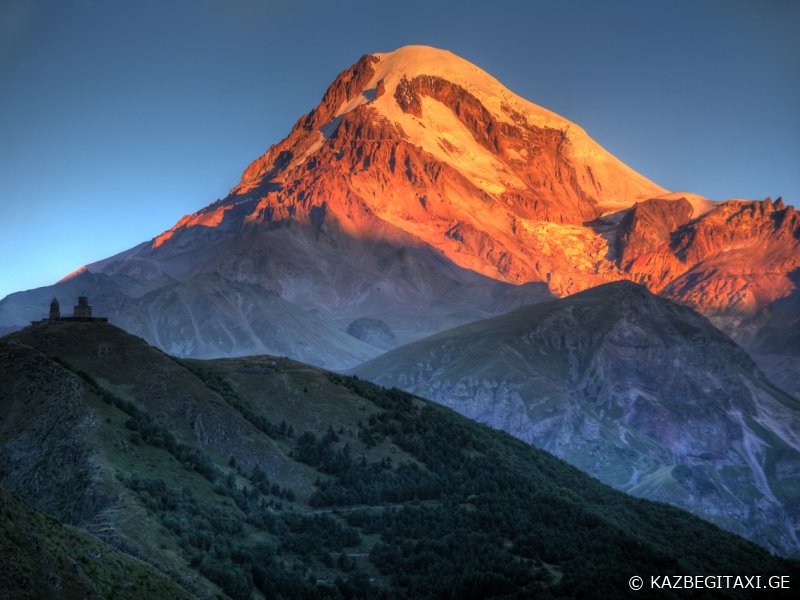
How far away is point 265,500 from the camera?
16212 centimetres

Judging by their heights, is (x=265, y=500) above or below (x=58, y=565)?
above

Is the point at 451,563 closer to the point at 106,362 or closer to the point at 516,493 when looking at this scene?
the point at 516,493

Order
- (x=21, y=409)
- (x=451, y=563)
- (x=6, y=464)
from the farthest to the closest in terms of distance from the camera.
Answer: (x=451, y=563)
(x=21, y=409)
(x=6, y=464)

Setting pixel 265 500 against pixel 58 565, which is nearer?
pixel 58 565

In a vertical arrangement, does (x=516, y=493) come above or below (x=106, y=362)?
below

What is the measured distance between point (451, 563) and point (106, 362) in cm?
6613

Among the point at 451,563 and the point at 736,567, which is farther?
the point at 736,567

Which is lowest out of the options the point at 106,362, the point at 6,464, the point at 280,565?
the point at 280,565

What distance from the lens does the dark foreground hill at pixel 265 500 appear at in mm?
127000

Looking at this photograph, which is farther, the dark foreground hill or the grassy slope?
the dark foreground hill

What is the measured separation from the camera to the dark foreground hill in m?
127

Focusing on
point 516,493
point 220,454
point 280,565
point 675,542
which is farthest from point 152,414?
point 675,542

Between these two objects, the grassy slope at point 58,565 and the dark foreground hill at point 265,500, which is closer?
the grassy slope at point 58,565

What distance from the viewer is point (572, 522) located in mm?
178500
